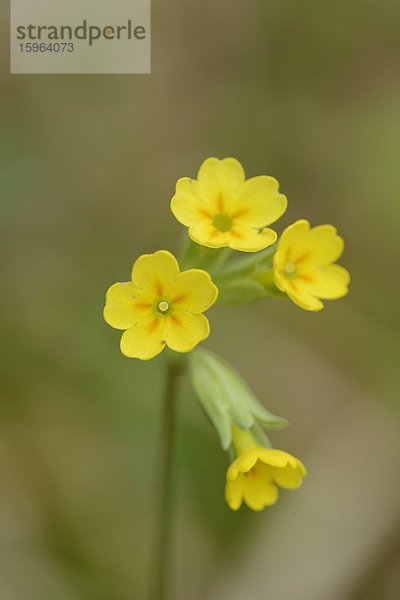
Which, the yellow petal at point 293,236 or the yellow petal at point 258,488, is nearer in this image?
the yellow petal at point 293,236

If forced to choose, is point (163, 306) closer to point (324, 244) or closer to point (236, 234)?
point (236, 234)

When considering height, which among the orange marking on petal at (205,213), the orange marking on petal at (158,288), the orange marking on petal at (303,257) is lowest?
the orange marking on petal at (158,288)

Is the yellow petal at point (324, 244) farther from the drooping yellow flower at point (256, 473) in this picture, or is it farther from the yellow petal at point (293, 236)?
the drooping yellow flower at point (256, 473)

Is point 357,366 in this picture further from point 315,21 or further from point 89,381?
point 315,21

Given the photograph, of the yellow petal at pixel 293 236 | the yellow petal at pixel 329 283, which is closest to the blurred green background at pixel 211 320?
the yellow petal at pixel 329 283

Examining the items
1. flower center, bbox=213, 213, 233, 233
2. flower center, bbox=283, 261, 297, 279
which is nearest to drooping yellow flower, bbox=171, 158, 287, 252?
flower center, bbox=213, 213, 233, 233

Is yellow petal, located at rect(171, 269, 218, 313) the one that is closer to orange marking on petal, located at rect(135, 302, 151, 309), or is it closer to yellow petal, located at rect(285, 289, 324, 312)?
orange marking on petal, located at rect(135, 302, 151, 309)
